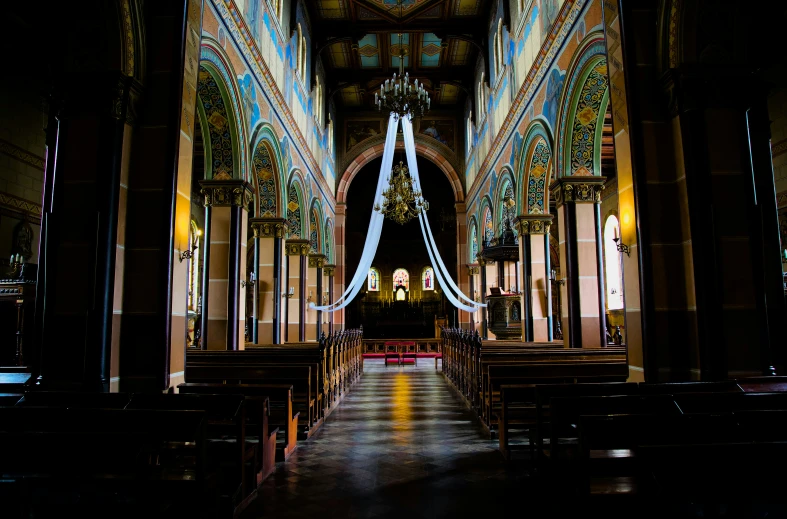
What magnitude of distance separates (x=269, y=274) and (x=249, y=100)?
4.86 meters

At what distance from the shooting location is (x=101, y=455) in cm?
292

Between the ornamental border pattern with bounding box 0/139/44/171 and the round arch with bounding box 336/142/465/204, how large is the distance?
14661mm

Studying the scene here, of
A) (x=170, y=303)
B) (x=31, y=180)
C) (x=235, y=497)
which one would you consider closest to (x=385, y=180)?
(x=31, y=180)

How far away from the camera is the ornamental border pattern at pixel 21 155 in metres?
10.0

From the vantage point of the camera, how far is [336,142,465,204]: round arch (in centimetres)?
2455

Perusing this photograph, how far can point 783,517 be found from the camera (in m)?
3.13

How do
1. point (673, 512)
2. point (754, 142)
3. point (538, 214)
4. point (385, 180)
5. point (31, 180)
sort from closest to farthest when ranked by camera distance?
point (673, 512) → point (754, 142) → point (31, 180) → point (538, 214) → point (385, 180)

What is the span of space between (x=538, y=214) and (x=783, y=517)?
442 inches

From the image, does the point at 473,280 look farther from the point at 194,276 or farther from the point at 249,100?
the point at 249,100

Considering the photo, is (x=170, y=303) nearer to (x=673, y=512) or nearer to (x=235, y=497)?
(x=235, y=497)

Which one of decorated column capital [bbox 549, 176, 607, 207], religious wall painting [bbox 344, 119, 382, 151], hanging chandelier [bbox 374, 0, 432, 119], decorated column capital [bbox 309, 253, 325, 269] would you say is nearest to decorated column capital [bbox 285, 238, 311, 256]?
decorated column capital [bbox 309, 253, 325, 269]

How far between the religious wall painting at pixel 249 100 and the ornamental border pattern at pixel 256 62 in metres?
0.34

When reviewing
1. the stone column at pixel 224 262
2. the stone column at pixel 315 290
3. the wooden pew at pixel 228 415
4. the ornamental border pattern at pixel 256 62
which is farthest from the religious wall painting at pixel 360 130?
the wooden pew at pixel 228 415

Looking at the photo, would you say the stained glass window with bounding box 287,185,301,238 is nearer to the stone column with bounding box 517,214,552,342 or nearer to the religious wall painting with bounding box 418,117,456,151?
the stone column with bounding box 517,214,552,342
